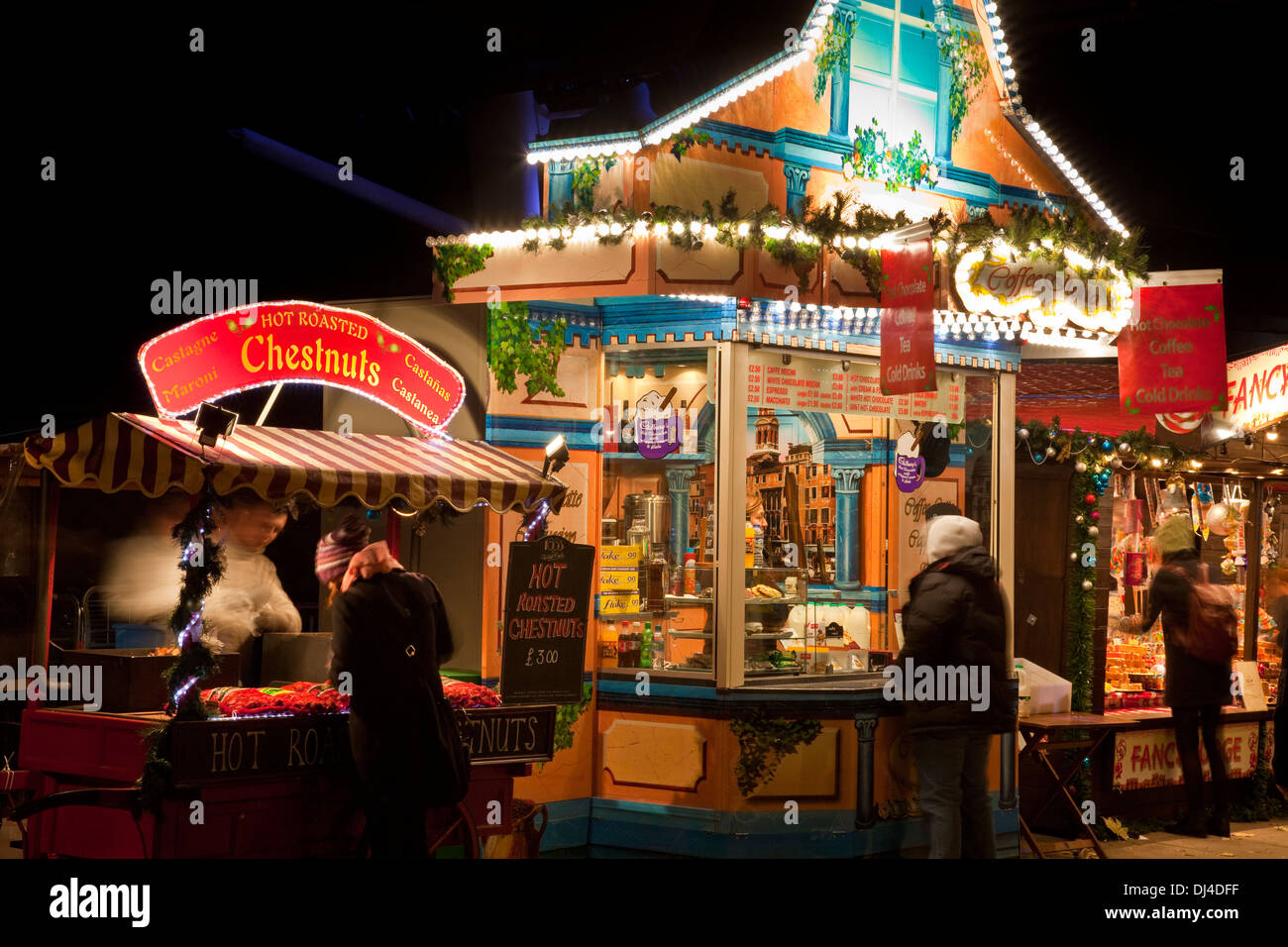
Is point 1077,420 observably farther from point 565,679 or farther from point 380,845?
point 380,845

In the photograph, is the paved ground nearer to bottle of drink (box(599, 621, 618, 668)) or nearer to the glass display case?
the glass display case

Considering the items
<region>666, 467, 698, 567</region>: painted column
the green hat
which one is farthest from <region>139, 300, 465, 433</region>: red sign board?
the green hat

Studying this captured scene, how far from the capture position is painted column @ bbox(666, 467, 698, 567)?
8.62 metres

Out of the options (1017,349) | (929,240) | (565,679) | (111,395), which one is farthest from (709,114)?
(111,395)

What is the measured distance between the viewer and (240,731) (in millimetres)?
6121

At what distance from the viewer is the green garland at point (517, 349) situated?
8461 mm

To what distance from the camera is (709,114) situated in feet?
26.8

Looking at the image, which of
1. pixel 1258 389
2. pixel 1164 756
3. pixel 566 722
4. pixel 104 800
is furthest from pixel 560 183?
pixel 1164 756

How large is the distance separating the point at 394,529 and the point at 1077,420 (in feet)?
20.4

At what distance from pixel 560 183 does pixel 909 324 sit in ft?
8.38

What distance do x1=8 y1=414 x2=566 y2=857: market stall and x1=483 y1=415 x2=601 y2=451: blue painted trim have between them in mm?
1059

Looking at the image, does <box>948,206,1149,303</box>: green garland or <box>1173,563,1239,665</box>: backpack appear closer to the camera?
<box>948,206,1149,303</box>: green garland

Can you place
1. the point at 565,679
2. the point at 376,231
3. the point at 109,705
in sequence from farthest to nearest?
the point at 376,231 → the point at 565,679 → the point at 109,705

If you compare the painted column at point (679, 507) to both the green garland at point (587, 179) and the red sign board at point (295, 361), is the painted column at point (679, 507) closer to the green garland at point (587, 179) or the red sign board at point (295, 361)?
the red sign board at point (295, 361)
